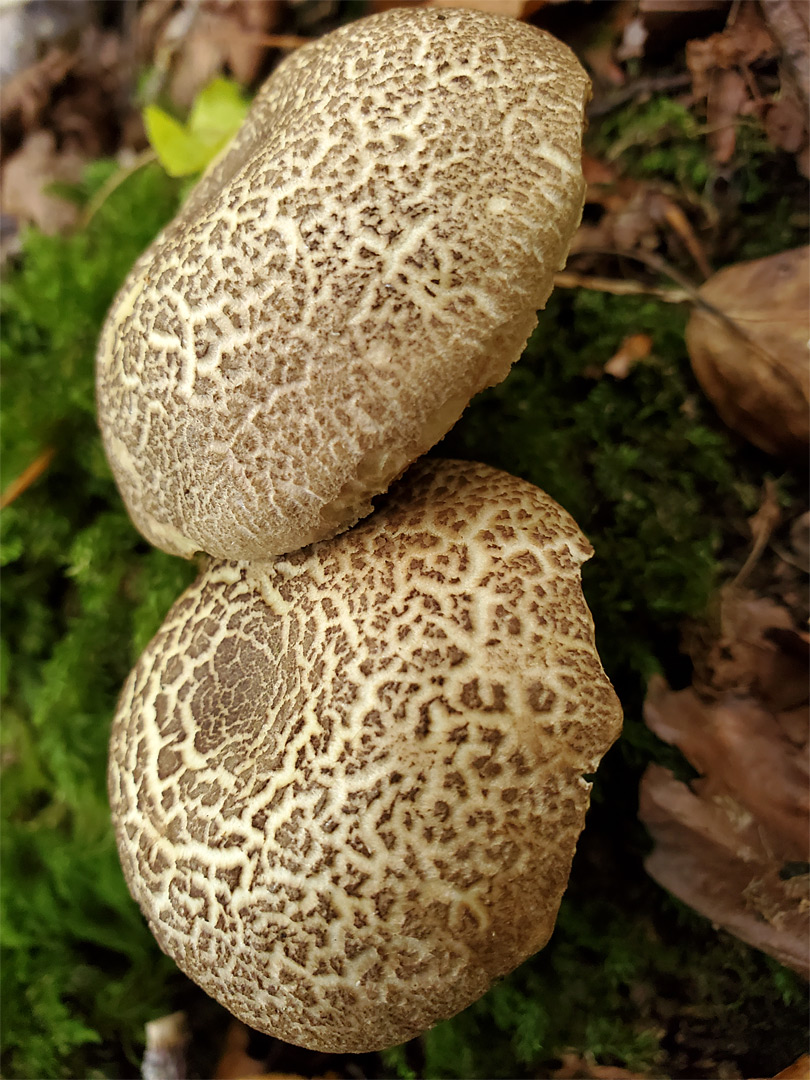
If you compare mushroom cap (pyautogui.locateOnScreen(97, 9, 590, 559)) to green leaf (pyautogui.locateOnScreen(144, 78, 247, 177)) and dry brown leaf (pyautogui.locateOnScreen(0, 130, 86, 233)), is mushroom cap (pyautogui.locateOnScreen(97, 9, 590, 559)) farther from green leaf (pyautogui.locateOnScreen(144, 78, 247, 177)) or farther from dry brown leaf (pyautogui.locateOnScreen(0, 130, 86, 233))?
dry brown leaf (pyautogui.locateOnScreen(0, 130, 86, 233))

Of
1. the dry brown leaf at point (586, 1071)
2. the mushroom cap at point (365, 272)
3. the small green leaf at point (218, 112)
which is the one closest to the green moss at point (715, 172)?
the mushroom cap at point (365, 272)

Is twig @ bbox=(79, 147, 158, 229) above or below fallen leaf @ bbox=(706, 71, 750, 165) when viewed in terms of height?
above

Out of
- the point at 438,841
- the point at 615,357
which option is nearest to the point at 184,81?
the point at 615,357

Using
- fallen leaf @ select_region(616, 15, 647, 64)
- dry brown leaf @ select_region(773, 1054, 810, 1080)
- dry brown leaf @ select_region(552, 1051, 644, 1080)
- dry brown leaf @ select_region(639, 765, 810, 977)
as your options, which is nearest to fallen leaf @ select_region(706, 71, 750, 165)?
fallen leaf @ select_region(616, 15, 647, 64)

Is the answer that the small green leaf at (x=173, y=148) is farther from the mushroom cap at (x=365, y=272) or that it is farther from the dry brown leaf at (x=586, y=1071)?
the dry brown leaf at (x=586, y=1071)

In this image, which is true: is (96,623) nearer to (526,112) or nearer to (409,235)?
(409,235)
